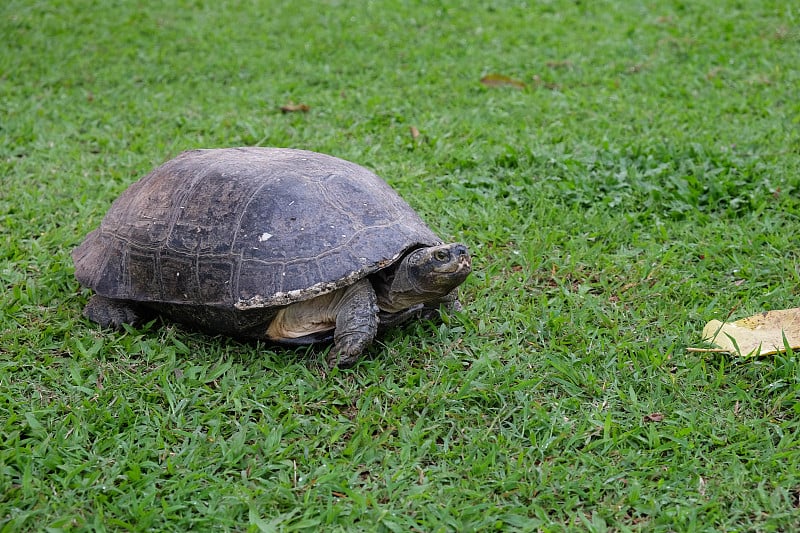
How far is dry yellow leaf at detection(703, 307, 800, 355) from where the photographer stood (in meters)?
3.60

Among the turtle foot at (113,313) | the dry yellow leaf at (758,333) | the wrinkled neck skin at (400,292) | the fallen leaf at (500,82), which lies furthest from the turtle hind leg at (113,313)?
the fallen leaf at (500,82)

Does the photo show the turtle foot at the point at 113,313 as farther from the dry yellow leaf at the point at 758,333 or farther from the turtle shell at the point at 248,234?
the dry yellow leaf at the point at 758,333

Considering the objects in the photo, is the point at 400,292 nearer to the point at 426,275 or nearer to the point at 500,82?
the point at 426,275

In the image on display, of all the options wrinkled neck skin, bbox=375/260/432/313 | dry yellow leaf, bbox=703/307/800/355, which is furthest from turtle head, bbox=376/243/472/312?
dry yellow leaf, bbox=703/307/800/355

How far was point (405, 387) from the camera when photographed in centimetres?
349

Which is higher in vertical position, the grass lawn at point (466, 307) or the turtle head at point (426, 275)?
the turtle head at point (426, 275)

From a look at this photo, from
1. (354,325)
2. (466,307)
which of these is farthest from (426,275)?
(466,307)

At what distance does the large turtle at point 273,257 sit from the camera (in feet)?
11.6

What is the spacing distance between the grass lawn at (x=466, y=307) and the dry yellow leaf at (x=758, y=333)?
0.09 meters

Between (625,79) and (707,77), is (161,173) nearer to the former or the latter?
(625,79)

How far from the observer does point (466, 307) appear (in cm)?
412

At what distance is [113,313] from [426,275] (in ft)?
5.57

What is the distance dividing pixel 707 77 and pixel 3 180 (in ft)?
20.7

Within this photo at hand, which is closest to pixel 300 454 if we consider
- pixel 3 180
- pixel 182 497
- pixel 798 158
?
pixel 182 497
